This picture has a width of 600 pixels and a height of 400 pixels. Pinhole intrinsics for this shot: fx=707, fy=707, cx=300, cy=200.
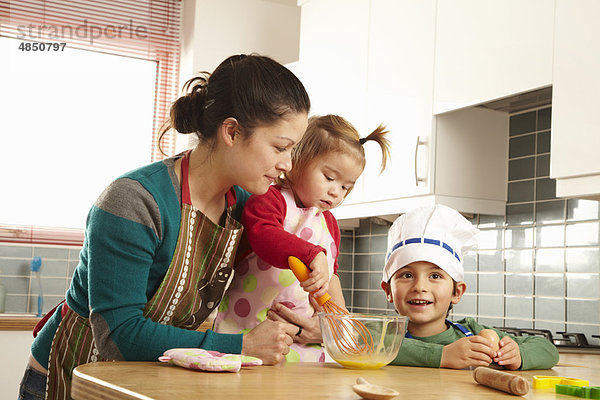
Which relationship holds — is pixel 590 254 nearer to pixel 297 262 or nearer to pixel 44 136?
pixel 297 262

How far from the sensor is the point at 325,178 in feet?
5.08

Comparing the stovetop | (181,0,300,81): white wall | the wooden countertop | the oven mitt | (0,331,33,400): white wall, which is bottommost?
(0,331,33,400): white wall

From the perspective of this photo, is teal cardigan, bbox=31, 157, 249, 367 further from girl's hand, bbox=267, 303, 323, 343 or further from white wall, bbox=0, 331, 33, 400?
white wall, bbox=0, 331, 33, 400

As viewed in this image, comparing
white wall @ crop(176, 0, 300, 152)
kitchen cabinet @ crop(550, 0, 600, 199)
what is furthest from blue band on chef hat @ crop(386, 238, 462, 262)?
white wall @ crop(176, 0, 300, 152)

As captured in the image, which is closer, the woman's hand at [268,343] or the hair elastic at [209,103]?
the woman's hand at [268,343]

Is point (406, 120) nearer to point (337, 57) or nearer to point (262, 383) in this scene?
point (337, 57)

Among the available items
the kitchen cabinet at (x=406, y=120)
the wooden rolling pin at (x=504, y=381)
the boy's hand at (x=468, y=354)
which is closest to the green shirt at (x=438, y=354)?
the boy's hand at (x=468, y=354)

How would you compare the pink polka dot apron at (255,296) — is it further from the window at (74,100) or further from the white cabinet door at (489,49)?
the window at (74,100)

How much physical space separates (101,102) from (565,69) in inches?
97.9

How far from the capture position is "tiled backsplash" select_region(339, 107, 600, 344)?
91.7 inches

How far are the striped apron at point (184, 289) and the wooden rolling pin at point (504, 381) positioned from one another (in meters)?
0.54

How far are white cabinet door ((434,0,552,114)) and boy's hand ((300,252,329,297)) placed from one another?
1.16 m

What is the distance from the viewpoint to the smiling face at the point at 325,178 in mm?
1535

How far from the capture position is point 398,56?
274 centimetres
